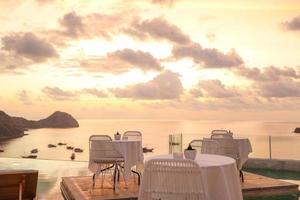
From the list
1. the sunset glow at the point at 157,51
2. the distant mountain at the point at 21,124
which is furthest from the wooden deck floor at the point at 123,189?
the distant mountain at the point at 21,124

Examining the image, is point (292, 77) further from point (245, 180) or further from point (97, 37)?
Result: point (245, 180)

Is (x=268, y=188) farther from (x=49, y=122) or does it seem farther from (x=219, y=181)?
(x=49, y=122)

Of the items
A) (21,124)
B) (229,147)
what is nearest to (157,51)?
(229,147)

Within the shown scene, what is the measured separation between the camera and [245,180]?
Answer: 319 inches

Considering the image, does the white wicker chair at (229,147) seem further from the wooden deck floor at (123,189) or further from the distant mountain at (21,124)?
the distant mountain at (21,124)

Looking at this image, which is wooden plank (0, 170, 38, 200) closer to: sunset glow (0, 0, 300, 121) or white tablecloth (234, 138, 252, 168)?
white tablecloth (234, 138, 252, 168)

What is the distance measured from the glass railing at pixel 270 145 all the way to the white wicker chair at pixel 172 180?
→ 25.6ft

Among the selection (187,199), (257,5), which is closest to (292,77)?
(257,5)

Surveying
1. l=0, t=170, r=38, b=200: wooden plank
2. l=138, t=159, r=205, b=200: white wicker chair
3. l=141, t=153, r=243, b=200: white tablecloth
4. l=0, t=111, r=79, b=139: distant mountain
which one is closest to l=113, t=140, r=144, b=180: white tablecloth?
l=0, t=170, r=38, b=200: wooden plank

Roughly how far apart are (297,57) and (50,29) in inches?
439

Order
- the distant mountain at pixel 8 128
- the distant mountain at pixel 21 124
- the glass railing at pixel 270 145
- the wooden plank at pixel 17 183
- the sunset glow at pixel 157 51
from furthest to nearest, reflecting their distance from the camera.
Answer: the distant mountain at pixel 21 124 → the distant mountain at pixel 8 128 → the sunset glow at pixel 157 51 → the glass railing at pixel 270 145 → the wooden plank at pixel 17 183

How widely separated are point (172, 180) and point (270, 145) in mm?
9109

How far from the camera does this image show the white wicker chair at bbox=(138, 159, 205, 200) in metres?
3.17

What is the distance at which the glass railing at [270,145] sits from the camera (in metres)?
11.1
